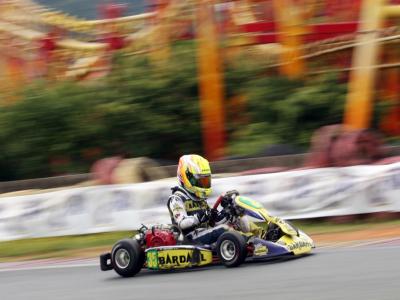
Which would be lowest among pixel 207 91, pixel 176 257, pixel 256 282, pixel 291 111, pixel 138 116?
pixel 256 282

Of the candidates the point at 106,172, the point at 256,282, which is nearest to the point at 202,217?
the point at 256,282

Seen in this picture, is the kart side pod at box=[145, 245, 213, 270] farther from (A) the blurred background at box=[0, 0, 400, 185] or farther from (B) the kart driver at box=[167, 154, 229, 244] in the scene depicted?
(A) the blurred background at box=[0, 0, 400, 185]

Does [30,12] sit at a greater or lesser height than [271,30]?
greater

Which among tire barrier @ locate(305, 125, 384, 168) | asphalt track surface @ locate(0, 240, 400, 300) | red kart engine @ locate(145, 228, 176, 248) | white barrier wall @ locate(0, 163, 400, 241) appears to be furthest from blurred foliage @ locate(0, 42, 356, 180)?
red kart engine @ locate(145, 228, 176, 248)

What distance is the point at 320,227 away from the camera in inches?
526

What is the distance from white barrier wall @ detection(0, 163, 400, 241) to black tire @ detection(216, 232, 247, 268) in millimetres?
5386

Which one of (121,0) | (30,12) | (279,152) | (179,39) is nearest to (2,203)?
(279,152)

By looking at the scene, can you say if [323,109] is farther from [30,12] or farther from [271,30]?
[30,12]

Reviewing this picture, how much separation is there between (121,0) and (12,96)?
883 inches

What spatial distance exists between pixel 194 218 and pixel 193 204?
0.24 meters

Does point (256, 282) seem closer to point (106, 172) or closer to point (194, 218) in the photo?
point (194, 218)

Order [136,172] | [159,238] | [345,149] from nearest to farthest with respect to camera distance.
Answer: [159,238] → [345,149] → [136,172]

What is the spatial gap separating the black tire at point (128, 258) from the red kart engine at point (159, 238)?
0.13m

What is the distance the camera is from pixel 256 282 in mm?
7320
